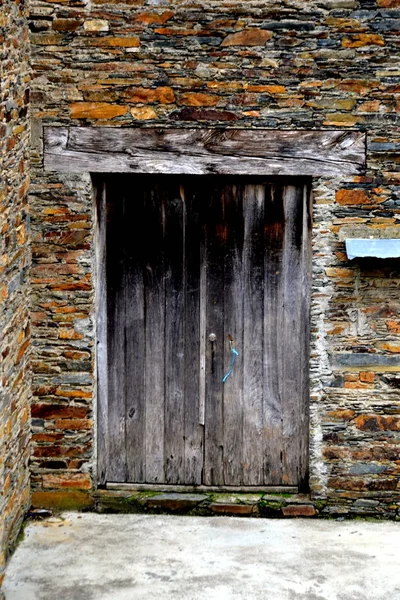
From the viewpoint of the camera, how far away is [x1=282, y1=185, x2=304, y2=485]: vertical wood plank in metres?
5.84

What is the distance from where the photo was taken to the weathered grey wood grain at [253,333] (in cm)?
585

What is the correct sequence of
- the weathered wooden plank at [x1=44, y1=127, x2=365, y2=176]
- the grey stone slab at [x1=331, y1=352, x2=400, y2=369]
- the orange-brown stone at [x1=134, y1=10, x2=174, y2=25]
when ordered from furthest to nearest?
the grey stone slab at [x1=331, y1=352, x2=400, y2=369] < the weathered wooden plank at [x1=44, y1=127, x2=365, y2=176] < the orange-brown stone at [x1=134, y1=10, x2=174, y2=25]

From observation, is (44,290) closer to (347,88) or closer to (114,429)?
(114,429)

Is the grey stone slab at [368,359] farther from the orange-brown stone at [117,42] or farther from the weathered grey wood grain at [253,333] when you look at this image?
the orange-brown stone at [117,42]

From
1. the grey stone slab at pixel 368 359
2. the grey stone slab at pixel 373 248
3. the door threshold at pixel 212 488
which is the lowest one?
the door threshold at pixel 212 488

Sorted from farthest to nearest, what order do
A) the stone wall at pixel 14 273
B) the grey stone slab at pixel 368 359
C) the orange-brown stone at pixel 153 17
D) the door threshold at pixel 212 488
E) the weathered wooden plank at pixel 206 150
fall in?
the door threshold at pixel 212 488
the grey stone slab at pixel 368 359
the weathered wooden plank at pixel 206 150
the orange-brown stone at pixel 153 17
the stone wall at pixel 14 273

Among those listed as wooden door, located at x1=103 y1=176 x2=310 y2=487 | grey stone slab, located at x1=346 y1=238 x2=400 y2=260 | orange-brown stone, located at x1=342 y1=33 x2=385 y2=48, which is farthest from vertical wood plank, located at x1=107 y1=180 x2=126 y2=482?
orange-brown stone, located at x1=342 y1=33 x2=385 y2=48

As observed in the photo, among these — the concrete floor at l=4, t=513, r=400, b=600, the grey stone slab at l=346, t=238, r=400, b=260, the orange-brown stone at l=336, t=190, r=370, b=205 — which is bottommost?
the concrete floor at l=4, t=513, r=400, b=600

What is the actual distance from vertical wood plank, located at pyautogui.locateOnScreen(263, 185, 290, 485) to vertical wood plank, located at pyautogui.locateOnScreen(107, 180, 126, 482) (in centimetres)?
91

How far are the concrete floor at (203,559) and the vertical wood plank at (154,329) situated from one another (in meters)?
0.45

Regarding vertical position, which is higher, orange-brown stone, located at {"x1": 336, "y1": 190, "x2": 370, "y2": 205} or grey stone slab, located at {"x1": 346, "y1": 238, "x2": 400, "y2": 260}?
orange-brown stone, located at {"x1": 336, "y1": 190, "x2": 370, "y2": 205}

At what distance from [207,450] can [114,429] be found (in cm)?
62

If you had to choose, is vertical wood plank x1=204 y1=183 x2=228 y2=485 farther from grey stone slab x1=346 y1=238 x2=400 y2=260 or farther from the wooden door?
grey stone slab x1=346 y1=238 x2=400 y2=260

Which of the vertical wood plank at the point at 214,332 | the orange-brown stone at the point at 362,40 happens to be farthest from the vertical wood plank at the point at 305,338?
the orange-brown stone at the point at 362,40
